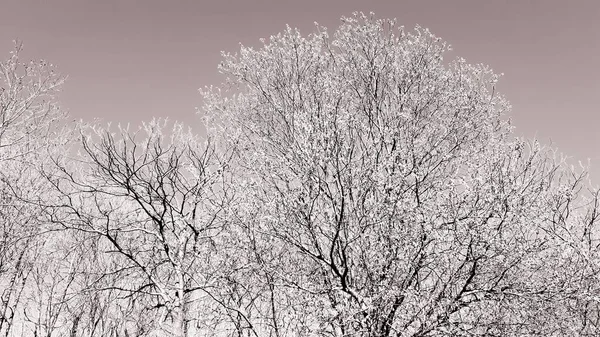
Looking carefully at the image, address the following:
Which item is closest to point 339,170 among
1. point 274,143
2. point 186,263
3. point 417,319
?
point 417,319

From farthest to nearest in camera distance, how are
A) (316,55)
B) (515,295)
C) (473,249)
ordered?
1. (316,55)
2. (515,295)
3. (473,249)

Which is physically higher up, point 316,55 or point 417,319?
point 316,55

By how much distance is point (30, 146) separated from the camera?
9.76 metres

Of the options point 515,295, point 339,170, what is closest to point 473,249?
point 515,295

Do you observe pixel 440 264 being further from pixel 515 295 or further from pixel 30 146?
pixel 30 146

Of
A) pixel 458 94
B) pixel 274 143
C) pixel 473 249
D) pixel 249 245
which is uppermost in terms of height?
pixel 458 94

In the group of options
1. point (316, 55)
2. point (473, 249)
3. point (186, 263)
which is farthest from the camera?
point (316, 55)

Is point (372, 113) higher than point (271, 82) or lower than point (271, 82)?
lower

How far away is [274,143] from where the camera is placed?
9148 mm

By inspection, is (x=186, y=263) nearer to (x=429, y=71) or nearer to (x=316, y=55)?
(x=316, y=55)

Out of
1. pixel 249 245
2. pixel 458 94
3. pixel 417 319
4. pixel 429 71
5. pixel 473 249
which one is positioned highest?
pixel 429 71

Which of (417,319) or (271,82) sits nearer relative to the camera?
(417,319)

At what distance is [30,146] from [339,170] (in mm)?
8266

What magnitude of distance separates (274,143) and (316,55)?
2558 millimetres
